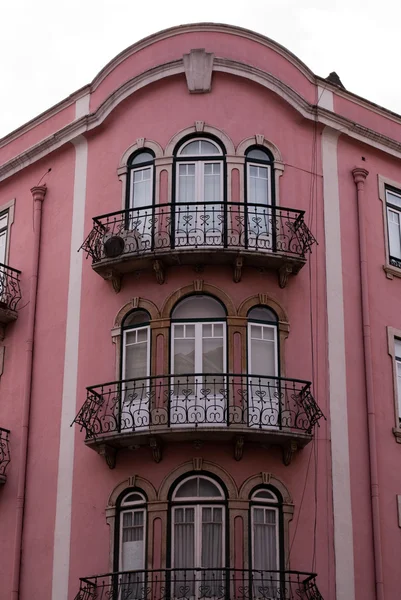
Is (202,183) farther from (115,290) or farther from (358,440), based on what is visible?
(358,440)

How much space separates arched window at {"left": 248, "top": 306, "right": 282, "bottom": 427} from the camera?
21.3m

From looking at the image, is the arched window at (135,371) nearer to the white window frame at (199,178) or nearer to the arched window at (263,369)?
the arched window at (263,369)

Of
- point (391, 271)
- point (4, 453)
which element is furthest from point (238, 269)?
point (4, 453)

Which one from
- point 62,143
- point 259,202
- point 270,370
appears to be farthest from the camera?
point 62,143

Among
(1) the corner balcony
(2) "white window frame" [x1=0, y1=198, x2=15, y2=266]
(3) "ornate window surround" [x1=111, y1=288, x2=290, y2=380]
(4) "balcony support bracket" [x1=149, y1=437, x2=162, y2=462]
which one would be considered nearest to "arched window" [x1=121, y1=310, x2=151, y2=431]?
(3) "ornate window surround" [x1=111, y1=288, x2=290, y2=380]

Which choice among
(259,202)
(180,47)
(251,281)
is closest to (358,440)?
(251,281)

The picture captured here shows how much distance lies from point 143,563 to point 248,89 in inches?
423

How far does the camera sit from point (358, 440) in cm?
2220

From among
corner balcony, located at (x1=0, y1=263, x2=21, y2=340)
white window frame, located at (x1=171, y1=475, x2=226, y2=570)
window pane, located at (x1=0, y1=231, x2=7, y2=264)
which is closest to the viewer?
white window frame, located at (x1=171, y1=475, x2=226, y2=570)

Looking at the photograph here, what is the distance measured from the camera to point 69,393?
2320cm

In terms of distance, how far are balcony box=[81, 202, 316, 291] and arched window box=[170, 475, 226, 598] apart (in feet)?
14.7

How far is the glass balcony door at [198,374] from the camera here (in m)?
21.1

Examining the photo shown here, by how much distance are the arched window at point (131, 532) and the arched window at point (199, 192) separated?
540 cm

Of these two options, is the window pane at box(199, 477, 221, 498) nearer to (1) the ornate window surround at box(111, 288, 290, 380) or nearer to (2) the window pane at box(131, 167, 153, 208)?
(1) the ornate window surround at box(111, 288, 290, 380)
